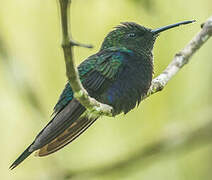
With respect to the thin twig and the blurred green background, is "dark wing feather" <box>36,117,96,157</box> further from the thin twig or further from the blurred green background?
the blurred green background

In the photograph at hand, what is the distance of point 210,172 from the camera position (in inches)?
179

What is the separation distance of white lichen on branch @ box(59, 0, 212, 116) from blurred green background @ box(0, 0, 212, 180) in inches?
45.0

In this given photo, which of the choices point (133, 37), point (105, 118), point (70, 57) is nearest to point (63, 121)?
point (133, 37)

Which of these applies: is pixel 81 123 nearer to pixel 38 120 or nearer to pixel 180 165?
pixel 38 120

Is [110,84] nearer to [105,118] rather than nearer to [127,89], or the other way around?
[127,89]

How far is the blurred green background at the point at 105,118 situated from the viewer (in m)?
4.89

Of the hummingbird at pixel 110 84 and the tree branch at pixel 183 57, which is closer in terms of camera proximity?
the hummingbird at pixel 110 84

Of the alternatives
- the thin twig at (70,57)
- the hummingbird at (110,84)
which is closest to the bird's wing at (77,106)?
the hummingbird at (110,84)

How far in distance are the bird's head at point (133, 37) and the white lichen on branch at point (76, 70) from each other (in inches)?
13.5

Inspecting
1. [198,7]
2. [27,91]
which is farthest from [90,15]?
[27,91]

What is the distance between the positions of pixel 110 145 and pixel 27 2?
84.3 inches

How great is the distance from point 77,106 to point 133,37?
96 cm

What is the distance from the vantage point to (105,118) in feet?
18.0

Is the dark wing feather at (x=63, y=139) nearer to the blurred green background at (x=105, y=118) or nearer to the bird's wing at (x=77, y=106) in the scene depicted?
the bird's wing at (x=77, y=106)
